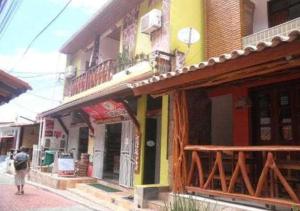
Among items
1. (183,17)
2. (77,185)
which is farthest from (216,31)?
(77,185)

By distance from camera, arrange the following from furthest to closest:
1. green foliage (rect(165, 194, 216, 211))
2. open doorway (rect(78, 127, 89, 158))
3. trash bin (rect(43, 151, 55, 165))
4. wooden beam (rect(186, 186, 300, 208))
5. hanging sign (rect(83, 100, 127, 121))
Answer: trash bin (rect(43, 151, 55, 165)) → open doorway (rect(78, 127, 89, 158)) → hanging sign (rect(83, 100, 127, 121)) → green foliage (rect(165, 194, 216, 211)) → wooden beam (rect(186, 186, 300, 208))

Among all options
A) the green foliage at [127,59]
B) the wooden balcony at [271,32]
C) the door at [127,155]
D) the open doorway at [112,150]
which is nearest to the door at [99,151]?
the open doorway at [112,150]

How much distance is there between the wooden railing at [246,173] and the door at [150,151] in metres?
3.13

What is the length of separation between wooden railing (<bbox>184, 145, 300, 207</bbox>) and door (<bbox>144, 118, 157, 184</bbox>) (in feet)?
10.3

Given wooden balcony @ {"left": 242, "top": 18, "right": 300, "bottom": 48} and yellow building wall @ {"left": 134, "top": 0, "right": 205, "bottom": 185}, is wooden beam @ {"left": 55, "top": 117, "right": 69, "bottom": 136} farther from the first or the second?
wooden balcony @ {"left": 242, "top": 18, "right": 300, "bottom": 48}

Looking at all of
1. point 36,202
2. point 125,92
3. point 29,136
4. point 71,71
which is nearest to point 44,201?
point 36,202

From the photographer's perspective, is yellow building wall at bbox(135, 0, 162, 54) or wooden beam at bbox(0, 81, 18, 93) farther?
yellow building wall at bbox(135, 0, 162, 54)

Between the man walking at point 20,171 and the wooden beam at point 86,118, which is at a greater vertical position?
the wooden beam at point 86,118

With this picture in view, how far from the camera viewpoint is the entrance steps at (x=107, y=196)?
31.3 feet

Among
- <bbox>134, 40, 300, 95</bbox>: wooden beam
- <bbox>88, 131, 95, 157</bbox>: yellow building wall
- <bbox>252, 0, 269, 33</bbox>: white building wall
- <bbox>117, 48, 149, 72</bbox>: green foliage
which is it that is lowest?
<bbox>88, 131, 95, 157</bbox>: yellow building wall

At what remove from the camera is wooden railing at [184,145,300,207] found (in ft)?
19.1

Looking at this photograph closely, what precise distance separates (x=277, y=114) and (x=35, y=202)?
7.52m

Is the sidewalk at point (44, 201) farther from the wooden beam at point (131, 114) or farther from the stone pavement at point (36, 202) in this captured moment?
the wooden beam at point (131, 114)

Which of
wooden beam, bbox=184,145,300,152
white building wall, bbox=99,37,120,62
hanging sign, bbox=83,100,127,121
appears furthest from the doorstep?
wooden beam, bbox=184,145,300,152
